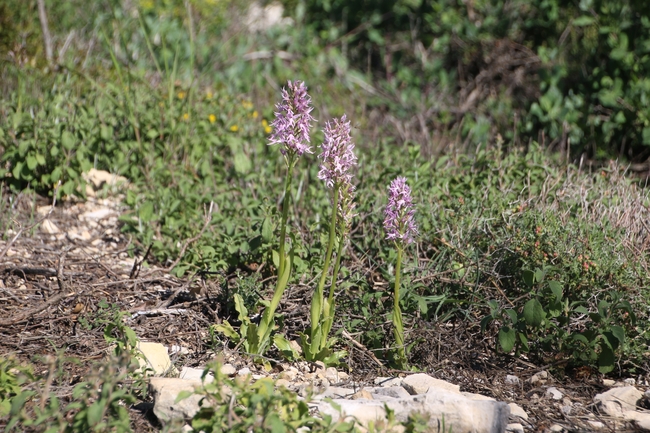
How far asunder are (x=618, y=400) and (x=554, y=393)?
25 cm

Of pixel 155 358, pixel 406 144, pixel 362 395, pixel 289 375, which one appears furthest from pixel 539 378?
pixel 406 144

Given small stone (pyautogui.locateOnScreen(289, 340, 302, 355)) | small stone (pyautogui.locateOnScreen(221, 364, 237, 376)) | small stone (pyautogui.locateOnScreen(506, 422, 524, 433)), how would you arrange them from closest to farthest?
1. small stone (pyautogui.locateOnScreen(506, 422, 524, 433))
2. small stone (pyautogui.locateOnScreen(221, 364, 237, 376))
3. small stone (pyautogui.locateOnScreen(289, 340, 302, 355))

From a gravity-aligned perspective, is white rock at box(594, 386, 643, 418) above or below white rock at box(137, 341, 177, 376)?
above

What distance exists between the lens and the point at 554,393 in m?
3.05

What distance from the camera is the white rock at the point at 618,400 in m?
2.89

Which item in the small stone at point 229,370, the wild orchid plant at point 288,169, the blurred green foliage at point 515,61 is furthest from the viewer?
the blurred green foliage at point 515,61

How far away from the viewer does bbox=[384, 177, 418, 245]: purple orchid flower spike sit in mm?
2893

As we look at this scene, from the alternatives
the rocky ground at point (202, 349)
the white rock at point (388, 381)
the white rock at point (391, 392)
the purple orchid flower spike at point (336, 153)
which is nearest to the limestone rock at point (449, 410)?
the rocky ground at point (202, 349)

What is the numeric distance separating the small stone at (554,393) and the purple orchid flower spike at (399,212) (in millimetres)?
893

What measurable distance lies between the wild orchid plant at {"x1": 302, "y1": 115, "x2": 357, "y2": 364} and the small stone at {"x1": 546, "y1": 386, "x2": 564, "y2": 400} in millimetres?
896

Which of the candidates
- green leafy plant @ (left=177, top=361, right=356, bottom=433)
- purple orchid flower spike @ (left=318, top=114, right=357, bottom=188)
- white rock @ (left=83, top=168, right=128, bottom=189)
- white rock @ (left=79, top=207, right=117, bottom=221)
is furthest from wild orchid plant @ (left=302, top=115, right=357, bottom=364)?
white rock @ (left=83, top=168, right=128, bottom=189)

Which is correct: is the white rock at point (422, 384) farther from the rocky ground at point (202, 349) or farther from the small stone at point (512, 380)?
the small stone at point (512, 380)

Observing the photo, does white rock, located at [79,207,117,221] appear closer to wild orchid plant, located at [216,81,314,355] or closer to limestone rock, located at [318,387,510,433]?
wild orchid plant, located at [216,81,314,355]

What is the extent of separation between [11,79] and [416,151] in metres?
3.41
